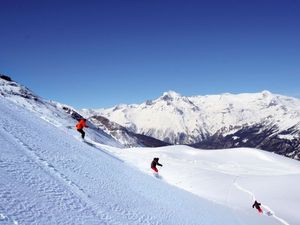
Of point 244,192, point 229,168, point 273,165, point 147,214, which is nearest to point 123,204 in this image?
point 147,214

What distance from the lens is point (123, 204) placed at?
16.4 m

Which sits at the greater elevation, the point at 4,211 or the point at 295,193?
the point at 295,193

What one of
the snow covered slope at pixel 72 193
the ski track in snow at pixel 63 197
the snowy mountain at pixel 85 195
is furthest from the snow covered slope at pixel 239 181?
the ski track in snow at pixel 63 197

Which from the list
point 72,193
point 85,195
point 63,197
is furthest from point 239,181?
point 63,197

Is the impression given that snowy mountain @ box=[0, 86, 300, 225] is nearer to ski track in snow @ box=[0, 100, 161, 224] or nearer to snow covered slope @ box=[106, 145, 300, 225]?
ski track in snow @ box=[0, 100, 161, 224]

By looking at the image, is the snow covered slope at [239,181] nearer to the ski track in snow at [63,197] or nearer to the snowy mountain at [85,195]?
the snowy mountain at [85,195]

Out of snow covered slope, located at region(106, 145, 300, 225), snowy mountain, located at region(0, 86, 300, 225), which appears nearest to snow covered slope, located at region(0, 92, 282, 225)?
snowy mountain, located at region(0, 86, 300, 225)

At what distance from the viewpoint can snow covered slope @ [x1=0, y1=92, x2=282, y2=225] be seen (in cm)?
1142

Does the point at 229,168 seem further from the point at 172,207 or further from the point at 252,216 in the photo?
the point at 172,207

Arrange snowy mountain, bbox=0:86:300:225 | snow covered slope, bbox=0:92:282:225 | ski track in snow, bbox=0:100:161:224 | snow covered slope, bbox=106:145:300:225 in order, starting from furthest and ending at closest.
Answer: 1. snow covered slope, bbox=106:145:300:225
2. snowy mountain, bbox=0:86:300:225
3. snow covered slope, bbox=0:92:282:225
4. ski track in snow, bbox=0:100:161:224

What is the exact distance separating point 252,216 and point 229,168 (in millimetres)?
24119

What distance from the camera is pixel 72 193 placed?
14.2 metres

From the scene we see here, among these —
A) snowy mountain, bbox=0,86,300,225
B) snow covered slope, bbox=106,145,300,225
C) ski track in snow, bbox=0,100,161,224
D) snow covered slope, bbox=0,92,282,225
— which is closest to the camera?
ski track in snow, bbox=0,100,161,224

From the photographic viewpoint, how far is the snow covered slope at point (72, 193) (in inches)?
450
